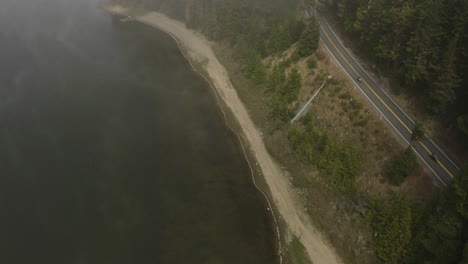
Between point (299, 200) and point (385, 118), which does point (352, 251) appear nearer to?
point (299, 200)

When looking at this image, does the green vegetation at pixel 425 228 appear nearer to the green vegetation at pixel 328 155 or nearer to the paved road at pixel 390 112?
the green vegetation at pixel 328 155

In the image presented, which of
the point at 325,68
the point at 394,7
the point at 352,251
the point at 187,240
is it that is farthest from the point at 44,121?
the point at 394,7

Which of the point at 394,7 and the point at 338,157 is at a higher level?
the point at 394,7

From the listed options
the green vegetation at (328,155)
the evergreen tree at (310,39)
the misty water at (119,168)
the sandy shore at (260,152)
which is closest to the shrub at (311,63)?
the evergreen tree at (310,39)

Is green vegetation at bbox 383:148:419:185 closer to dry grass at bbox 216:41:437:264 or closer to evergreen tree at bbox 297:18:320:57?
dry grass at bbox 216:41:437:264

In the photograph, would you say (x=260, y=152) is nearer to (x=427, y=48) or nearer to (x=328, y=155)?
(x=328, y=155)

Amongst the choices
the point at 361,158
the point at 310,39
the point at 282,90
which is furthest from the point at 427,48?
the point at 282,90
